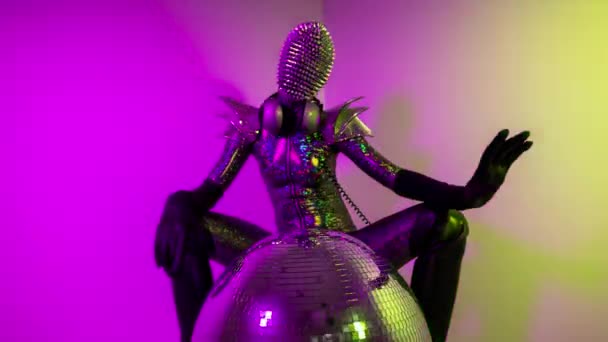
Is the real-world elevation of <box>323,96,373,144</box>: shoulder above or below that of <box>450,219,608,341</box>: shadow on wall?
above

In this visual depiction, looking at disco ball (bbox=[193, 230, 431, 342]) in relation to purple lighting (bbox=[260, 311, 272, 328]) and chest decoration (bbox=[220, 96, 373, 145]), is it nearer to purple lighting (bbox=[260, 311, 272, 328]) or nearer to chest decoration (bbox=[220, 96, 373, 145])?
purple lighting (bbox=[260, 311, 272, 328])

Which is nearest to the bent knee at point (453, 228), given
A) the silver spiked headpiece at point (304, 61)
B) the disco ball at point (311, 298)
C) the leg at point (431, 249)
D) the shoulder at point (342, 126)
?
the leg at point (431, 249)

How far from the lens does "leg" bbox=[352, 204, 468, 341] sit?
1.04m

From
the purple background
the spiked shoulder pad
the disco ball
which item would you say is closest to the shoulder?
the spiked shoulder pad

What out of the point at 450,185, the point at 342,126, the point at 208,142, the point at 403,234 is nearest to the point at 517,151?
the point at 450,185

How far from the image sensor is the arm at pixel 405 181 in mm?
1038

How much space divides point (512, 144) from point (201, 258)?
58 centimetres

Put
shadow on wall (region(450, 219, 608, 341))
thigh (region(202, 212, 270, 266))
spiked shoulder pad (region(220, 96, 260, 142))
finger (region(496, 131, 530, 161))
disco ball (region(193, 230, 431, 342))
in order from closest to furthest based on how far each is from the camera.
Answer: disco ball (region(193, 230, 431, 342)) → finger (region(496, 131, 530, 161)) → thigh (region(202, 212, 270, 266)) → spiked shoulder pad (region(220, 96, 260, 142)) → shadow on wall (region(450, 219, 608, 341))

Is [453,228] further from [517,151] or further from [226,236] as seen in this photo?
[226,236]

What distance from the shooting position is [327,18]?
194 cm

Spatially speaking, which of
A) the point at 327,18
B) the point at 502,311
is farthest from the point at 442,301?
the point at 327,18

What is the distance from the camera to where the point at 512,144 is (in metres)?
0.98

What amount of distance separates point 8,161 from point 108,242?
11.2 inches

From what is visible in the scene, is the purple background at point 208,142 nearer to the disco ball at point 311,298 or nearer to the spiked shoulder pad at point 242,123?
the spiked shoulder pad at point 242,123
